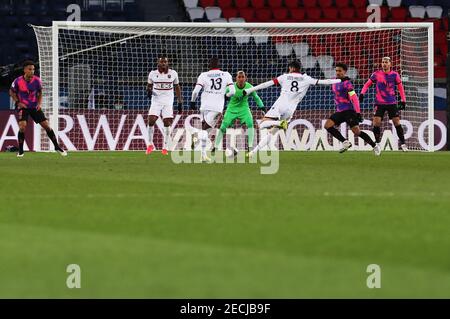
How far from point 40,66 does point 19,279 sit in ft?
68.1

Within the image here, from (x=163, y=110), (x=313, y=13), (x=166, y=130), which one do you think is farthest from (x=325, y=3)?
(x=163, y=110)

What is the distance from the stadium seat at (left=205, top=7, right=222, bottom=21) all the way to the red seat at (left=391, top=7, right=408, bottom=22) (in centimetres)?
522

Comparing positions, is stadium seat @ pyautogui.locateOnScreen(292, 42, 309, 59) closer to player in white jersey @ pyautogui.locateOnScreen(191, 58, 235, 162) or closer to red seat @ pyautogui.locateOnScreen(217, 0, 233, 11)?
red seat @ pyautogui.locateOnScreen(217, 0, 233, 11)

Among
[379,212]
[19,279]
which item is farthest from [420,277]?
[379,212]

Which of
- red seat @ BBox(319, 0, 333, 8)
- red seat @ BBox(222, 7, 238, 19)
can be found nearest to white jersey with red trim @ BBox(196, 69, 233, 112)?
red seat @ BBox(222, 7, 238, 19)

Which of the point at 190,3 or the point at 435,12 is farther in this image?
the point at 435,12

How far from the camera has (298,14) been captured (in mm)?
32094

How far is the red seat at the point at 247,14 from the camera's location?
31609 millimetres

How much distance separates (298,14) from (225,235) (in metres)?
24.7

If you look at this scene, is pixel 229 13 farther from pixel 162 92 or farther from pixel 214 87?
pixel 214 87

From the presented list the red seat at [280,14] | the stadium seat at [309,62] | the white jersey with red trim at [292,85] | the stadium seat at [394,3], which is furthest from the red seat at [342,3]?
the white jersey with red trim at [292,85]

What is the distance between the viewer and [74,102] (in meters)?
26.7

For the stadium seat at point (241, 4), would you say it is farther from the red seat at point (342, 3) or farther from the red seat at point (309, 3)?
the red seat at point (342, 3)
